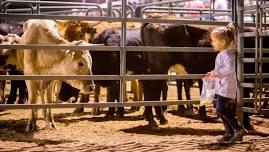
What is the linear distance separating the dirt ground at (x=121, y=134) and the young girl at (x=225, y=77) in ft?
1.06

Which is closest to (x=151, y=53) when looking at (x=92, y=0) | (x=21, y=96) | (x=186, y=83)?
(x=186, y=83)

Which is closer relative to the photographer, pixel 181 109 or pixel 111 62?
pixel 111 62

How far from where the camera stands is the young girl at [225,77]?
6.04 m

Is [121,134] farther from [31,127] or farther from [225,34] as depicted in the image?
[225,34]

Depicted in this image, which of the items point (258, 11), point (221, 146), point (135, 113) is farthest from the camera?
point (135, 113)

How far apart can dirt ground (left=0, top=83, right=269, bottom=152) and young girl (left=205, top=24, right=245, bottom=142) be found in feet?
1.06

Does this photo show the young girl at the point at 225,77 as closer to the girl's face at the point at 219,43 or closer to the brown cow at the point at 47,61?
the girl's face at the point at 219,43

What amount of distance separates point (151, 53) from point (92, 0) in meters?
10.5

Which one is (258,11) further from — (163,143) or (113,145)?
(113,145)

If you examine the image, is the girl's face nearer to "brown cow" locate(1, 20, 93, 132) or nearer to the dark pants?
the dark pants

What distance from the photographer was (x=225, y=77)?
6070 millimetres

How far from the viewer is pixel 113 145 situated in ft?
20.1

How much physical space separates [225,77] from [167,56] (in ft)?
8.14

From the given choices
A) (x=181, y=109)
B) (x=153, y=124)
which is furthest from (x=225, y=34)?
(x=181, y=109)
